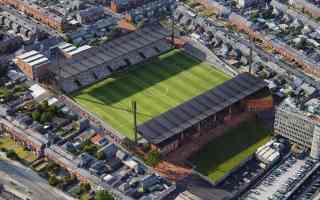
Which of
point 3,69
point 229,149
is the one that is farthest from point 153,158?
point 3,69

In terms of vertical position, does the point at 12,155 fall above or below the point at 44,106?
below

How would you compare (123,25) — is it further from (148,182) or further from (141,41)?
(148,182)

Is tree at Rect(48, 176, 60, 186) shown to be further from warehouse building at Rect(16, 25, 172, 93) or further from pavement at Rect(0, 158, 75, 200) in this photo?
warehouse building at Rect(16, 25, 172, 93)

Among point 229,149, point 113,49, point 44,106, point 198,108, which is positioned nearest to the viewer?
point 229,149

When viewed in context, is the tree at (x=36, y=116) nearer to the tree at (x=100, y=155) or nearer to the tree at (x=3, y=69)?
the tree at (x=100, y=155)

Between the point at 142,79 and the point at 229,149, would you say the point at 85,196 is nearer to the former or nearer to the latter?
the point at 229,149

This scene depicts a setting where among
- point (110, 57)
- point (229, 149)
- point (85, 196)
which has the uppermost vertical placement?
point (110, 57)
